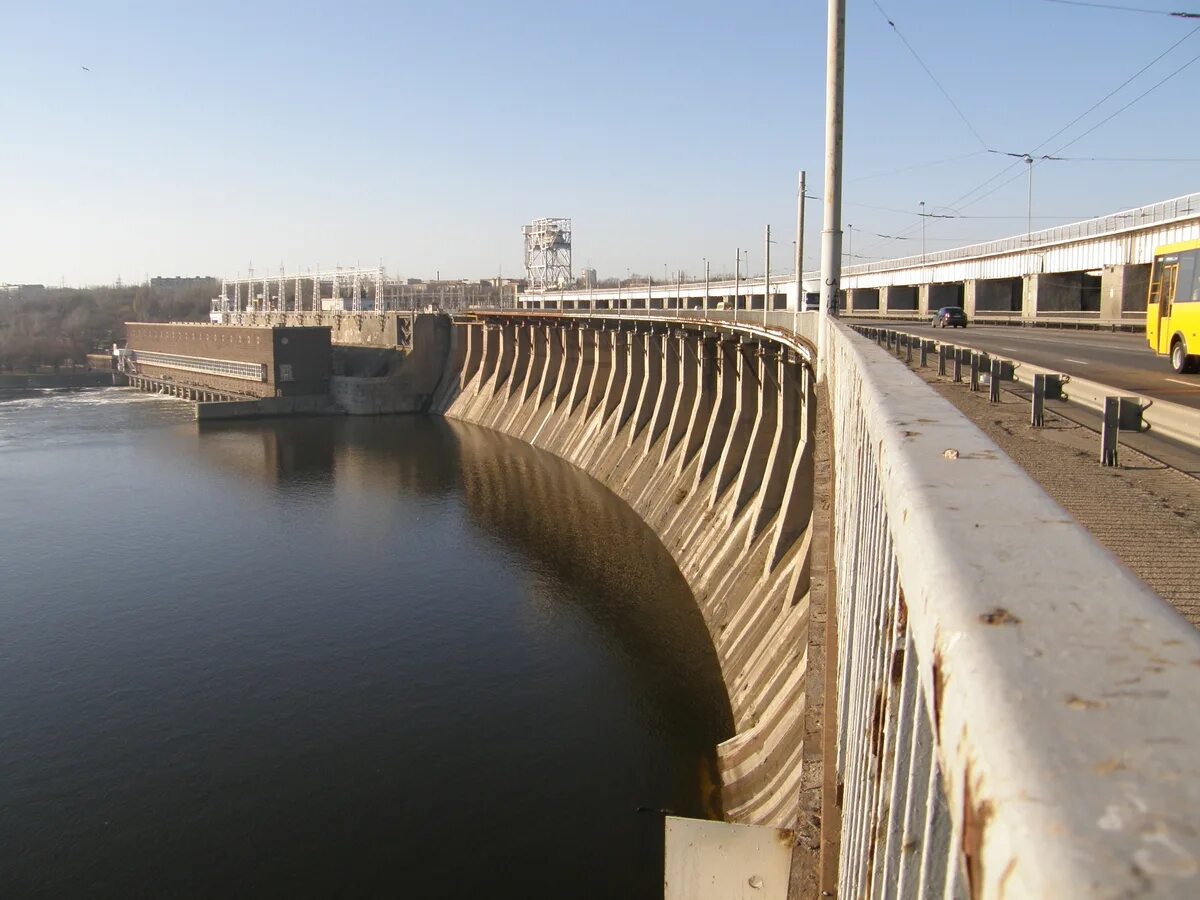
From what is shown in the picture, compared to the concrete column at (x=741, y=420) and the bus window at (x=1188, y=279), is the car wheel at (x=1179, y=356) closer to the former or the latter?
the bus window at (x=1188, y=279)

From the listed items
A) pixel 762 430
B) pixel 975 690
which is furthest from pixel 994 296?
pixel 975 690

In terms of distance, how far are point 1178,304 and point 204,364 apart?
70986mm

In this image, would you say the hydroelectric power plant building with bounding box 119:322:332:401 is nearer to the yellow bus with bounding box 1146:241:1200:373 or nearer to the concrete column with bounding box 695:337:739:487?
the concrete column with bounding box 695:337:739:487

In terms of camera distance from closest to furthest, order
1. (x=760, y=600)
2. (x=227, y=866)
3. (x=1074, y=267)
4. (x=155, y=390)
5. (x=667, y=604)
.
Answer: (x=227, y=866) < (x=760, y=600) < (x=667, y=604) < (x=1074, y=267) < (x=155, y=390)

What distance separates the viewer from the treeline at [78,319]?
98562mm

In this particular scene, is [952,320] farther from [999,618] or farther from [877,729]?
[999,618]

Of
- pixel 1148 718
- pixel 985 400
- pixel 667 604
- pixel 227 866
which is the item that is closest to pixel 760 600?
pixel 667 604

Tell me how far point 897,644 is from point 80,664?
23258 mm

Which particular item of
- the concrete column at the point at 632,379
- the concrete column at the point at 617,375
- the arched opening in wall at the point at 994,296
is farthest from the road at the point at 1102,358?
the concrete column at the point at 617,375

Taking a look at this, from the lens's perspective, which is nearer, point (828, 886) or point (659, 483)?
point (828, 886)

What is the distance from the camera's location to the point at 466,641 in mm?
22969

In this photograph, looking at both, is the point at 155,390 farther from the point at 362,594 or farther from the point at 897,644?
the point at 897,644

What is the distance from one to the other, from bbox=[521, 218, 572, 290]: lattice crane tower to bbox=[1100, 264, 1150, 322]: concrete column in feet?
238

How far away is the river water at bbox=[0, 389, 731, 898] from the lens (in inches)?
591
